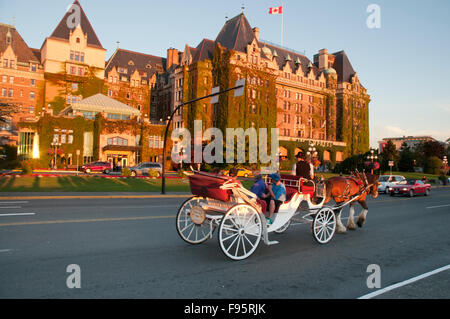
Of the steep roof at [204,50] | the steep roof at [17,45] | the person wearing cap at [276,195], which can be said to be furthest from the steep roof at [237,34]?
the person wearing cap at [276,195]

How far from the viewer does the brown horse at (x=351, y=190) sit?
30.4 ft

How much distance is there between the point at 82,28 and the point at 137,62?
51.6 feet

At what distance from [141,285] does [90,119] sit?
5423cm

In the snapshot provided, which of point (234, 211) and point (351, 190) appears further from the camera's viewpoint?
point (351, 190)

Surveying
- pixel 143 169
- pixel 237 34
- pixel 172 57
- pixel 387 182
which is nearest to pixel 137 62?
pixel 172 57

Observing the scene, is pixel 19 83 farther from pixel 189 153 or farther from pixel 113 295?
pixel 113 295

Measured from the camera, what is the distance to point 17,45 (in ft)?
215

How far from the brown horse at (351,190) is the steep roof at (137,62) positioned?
67732mm

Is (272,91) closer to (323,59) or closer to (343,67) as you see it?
(323,59)

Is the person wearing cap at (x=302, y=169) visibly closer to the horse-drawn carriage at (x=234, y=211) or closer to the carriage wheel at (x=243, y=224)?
the horse-drawn carriage at (x=234, y=211)

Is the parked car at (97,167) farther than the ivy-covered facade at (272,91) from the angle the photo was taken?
No

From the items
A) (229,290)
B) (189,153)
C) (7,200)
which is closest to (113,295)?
(229,290)

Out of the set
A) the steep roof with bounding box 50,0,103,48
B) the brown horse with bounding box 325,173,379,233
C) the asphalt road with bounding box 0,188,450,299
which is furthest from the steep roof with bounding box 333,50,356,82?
the asphalt road with bounding box 0,188,450,299

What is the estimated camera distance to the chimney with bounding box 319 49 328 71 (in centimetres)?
7894
